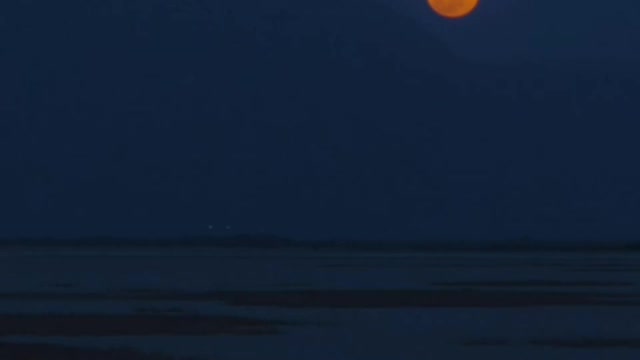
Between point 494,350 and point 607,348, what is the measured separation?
3.71 ft

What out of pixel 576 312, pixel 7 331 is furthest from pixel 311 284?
pixel 7 331

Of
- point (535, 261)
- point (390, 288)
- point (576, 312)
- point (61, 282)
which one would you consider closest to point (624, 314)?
point (576, 312)

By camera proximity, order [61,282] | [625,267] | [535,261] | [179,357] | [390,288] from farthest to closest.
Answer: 1. [535,261]
2. [625,267]
3. [61,282]
4. [390,288]
5. [179,357]

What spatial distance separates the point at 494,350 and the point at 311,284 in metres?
14.7

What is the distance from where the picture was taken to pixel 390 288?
99.6 feet

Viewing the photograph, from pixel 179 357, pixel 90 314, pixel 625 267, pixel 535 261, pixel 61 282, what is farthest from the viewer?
pixel 535 261

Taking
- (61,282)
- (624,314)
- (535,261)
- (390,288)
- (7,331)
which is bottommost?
(7,331)

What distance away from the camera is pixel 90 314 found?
23.0 meters

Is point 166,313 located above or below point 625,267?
below

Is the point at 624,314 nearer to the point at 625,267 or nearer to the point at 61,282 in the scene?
the point at 61,282

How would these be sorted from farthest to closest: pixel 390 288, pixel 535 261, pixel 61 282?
pixel 535 261, pixel 61 282, pixel 390 288

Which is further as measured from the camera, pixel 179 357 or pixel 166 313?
pixel 166 313

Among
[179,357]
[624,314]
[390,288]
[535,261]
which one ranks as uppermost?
[535,261]

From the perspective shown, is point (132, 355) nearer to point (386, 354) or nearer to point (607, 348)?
point (386, 354)
